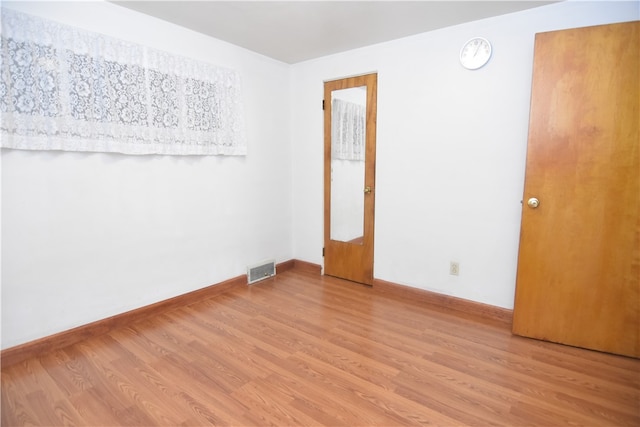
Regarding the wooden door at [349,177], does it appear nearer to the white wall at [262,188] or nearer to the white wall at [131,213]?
the white wall at [262,188]

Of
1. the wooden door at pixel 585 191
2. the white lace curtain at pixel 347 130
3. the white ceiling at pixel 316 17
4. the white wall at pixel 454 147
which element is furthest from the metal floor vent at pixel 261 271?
the wooden door at pixel 585 191

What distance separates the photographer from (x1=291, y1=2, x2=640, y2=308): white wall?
7.83ft

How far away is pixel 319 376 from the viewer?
74.4 inches

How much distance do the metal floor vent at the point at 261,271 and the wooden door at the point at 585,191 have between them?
2.35 m

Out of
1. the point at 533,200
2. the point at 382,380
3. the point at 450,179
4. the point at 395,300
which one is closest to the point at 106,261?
the point at 382,380

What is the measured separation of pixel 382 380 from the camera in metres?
1.85

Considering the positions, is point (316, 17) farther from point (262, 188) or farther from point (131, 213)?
point (131, 213)

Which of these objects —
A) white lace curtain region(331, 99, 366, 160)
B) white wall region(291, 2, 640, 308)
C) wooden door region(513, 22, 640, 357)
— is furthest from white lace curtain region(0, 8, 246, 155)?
wooden door region(513, 22, 640, 357)

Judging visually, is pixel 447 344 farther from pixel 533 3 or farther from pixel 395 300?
pixel 533 3

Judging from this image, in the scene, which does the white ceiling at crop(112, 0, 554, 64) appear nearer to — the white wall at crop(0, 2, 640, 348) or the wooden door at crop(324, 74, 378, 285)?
the white wall at crop(0, 2, 640, 348)

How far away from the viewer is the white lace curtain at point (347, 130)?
3203 millimetres

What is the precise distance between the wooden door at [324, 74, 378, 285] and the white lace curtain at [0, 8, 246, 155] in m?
1.08

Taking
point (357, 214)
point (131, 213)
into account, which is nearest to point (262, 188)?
point (357, 214)

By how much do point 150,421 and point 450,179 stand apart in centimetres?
255
